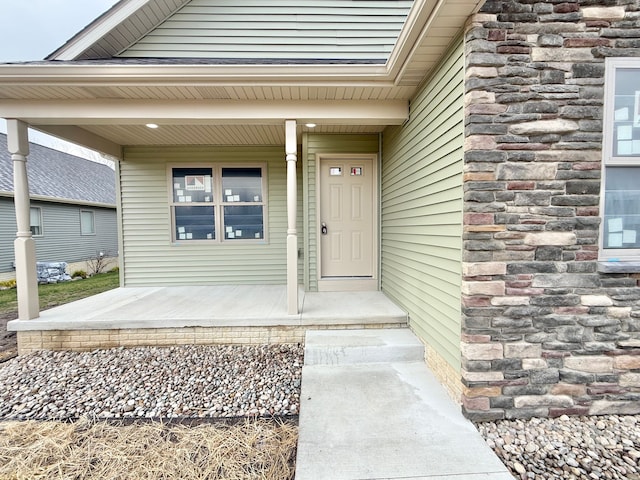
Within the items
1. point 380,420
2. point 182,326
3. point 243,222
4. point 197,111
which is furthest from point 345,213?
point 380,420

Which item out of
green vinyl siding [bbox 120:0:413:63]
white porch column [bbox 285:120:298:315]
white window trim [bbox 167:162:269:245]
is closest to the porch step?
white porch column [bbox 285:120:298:315]

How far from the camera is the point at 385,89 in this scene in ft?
9.91

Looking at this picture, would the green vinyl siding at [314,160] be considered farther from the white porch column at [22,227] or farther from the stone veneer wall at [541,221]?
the white porch column at [22,227]

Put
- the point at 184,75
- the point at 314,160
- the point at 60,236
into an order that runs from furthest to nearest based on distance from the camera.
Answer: the point at 60,236 → the point at 314,160 → the point at 184,75

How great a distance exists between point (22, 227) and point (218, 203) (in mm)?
2446

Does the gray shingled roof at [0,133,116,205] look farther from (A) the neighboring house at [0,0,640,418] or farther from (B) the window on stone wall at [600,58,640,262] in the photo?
(B) the window on stone wall at [600,58,640,262]

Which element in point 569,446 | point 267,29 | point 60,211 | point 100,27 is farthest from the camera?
point 60,211

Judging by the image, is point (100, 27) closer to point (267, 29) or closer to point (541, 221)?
point (267, 29)

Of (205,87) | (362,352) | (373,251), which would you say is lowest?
(362,352)

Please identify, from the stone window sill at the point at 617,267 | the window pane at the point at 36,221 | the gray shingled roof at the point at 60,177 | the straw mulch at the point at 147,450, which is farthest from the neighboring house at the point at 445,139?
the gray shingled roof at the point at 60,177

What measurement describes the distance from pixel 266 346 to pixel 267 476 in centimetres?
161

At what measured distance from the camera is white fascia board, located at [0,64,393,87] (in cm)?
279

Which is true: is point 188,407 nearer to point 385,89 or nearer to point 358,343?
point 358,343

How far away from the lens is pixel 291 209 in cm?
331
